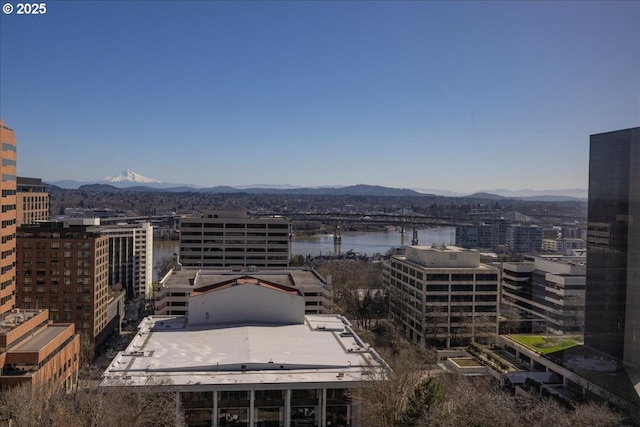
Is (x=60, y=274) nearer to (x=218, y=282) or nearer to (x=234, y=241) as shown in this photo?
(x=218, y=282)

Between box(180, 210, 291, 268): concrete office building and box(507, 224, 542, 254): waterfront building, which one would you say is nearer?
box(180, 210, 291, 268): concrete office building

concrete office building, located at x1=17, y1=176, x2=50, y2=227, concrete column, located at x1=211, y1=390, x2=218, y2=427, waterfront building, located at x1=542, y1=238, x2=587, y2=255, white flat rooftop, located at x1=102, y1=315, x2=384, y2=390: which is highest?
concrete office building, located at x1=17, y1=176, x2=50, y2=227

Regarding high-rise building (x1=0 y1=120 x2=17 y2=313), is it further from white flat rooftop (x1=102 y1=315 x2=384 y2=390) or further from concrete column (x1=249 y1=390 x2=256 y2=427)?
concrete column (x1=249 y1=390 x2=256 y2=427)

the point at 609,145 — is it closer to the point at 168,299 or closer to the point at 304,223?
the point at 168,299

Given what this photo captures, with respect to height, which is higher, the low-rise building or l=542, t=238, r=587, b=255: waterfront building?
l=542, t=238, r=587, b=255: waterfront building

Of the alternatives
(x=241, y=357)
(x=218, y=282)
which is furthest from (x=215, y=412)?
(x=218, y=282)

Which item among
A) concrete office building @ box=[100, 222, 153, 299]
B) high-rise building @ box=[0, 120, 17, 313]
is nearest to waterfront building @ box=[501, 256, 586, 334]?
high-rise building @ box=[0, 120, 17, 313]

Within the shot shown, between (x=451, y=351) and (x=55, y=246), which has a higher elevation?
(x=55, y=246)

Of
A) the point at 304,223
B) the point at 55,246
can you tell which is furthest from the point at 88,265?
the point at 304,223
